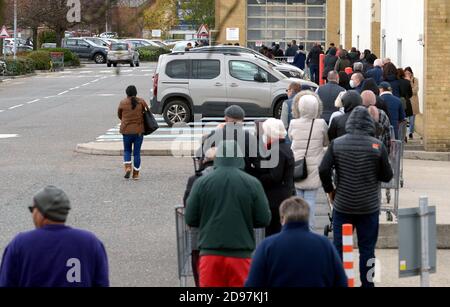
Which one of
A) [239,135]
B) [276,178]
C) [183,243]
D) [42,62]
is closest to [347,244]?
[276,178]

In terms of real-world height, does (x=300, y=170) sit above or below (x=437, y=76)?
below

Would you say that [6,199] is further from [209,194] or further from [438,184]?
[209,194]

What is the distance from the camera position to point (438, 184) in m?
17.8

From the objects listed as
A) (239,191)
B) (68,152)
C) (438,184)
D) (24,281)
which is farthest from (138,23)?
(68,152)

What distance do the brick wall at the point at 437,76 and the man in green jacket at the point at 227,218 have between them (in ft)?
50.7

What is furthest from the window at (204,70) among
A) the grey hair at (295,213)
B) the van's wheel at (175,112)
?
the grey hair at (295,213)

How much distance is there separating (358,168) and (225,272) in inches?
102

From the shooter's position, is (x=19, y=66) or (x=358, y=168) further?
(x=19, y=66)

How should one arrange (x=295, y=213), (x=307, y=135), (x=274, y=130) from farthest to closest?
(x=307, y=135)
(x=274, y=130)
(x=295, y=213)

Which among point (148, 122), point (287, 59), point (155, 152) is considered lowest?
point (155, 152)

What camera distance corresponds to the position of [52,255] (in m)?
6.07

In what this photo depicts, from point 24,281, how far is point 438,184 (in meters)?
12.7

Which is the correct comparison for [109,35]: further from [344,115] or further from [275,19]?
[275,19]

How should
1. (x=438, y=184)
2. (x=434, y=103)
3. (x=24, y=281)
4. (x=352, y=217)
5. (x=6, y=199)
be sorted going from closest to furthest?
(x=24, y=281) → (x=352, y=217) → (x=6, y=199) → (x=438, y=184) → (x=434, y=103)
